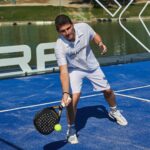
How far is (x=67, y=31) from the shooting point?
256 inches

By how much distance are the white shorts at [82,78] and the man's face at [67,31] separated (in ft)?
2.08

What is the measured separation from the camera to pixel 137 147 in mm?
6805

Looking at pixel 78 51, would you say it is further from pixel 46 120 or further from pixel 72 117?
pixel 46 120

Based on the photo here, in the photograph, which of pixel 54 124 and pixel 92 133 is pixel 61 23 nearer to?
pixel 54 124

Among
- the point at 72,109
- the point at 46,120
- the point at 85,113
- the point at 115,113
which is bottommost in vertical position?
the point at 85,113

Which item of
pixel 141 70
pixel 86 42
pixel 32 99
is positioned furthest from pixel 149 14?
pixel 86 42

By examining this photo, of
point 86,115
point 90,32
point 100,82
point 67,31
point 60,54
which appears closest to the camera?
point 67,31

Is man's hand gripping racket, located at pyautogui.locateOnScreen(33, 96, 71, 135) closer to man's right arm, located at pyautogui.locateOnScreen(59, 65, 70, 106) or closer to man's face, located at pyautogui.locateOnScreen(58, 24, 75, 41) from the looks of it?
man's right arm, located at pyautogui.locateOnScreen(59, 65, 70, 106)

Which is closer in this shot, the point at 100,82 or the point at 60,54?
the point at 60,54

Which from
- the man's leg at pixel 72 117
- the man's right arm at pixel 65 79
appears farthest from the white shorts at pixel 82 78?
the man's right arm at pixel 65 79

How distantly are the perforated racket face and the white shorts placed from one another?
3.31 ft

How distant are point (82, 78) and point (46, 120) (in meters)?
1.31

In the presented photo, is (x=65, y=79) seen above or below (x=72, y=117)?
above

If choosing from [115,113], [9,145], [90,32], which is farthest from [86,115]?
[90,32]
